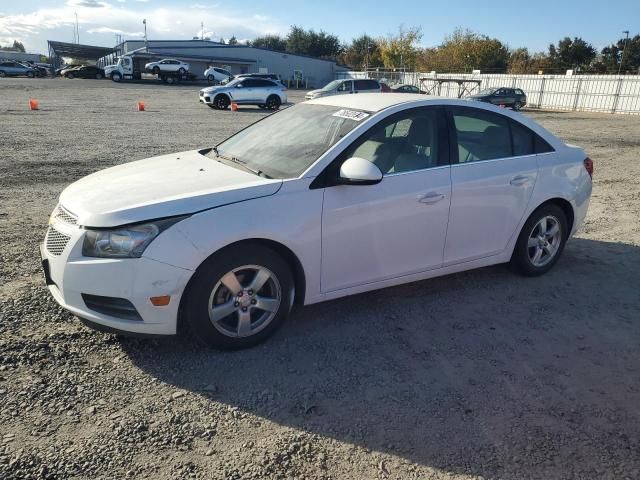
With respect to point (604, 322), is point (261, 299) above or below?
above

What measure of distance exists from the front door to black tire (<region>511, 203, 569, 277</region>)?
1073 mm

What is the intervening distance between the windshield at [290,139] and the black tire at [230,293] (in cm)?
65

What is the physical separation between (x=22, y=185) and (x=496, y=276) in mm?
7037

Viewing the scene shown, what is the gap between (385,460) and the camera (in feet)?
8.52

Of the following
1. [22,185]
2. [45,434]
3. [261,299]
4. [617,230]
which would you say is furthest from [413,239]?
[22,185]

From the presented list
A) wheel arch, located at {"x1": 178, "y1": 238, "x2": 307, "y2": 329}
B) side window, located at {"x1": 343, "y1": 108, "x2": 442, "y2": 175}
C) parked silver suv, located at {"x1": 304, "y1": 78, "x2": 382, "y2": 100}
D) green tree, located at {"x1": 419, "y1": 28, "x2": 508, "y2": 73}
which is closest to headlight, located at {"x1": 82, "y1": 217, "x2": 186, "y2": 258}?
wheel arch, located at {"x1": 178, "y1": 238, "x2": 307, "y2": 329}

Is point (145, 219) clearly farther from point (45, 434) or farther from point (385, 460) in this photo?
point (385, 460)

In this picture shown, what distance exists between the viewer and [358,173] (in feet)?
11.4

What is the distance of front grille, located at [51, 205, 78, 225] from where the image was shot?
3266 millimetres

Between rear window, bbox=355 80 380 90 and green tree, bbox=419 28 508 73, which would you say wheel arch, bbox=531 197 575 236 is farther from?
green tree, bbox=419 28 508 73

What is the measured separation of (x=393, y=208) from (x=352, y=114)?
2.73ft

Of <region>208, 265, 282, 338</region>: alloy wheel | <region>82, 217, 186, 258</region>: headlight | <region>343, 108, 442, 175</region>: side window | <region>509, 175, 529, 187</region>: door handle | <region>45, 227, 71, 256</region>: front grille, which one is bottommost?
<region>208, 265, 282, 338</region>: alloy wheel

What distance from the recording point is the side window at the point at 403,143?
3.85 m

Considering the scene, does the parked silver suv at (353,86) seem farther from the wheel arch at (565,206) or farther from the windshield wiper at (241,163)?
the windshield wiper at (241,163)
